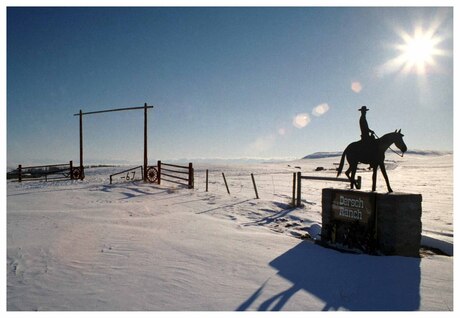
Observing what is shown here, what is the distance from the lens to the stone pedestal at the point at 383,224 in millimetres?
5918

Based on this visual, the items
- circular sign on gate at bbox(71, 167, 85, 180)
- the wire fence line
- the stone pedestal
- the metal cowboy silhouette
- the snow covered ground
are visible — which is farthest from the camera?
circular sign on gate at bbox(71, 167, 85, 180)

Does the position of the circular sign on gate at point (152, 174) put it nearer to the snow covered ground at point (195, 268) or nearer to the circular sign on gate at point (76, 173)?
the circular sign on gate at point (76, 173)

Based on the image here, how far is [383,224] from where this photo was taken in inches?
237

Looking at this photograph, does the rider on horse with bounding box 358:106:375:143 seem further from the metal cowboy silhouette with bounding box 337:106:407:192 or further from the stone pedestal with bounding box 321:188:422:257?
the stone pedestal with bounding box 321:188:422:257

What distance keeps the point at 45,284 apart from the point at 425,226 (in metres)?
10.2

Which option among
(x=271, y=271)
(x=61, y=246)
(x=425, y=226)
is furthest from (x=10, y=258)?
(x=425, y=226)

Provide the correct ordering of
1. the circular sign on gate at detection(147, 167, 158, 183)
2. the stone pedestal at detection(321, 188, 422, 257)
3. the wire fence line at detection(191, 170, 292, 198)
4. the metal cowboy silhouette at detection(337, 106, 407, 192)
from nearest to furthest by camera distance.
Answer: the stone pedestal at detection(321, 188, 422, 257)
the metal cowboy silhouette at detection(337, 106, 407, 192)
the wire fence line at detection(191, 170, 292, 198)
the circular sign on gate at detection(147, 167, 158, 183)

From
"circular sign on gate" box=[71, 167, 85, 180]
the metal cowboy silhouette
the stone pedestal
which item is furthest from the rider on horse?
"circular sign on gate" box=[71, 167, 85, 180]

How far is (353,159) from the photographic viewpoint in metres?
7.30

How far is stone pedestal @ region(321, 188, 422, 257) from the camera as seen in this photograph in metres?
5.92

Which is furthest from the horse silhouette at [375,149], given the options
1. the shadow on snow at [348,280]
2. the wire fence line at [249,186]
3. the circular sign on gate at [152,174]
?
the circular sign on gate at [152,174]

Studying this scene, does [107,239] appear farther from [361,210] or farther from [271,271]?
[361,210]

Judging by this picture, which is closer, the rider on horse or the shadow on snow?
the shadow on snow

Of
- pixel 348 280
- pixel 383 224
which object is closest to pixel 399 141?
pixel 383 224
